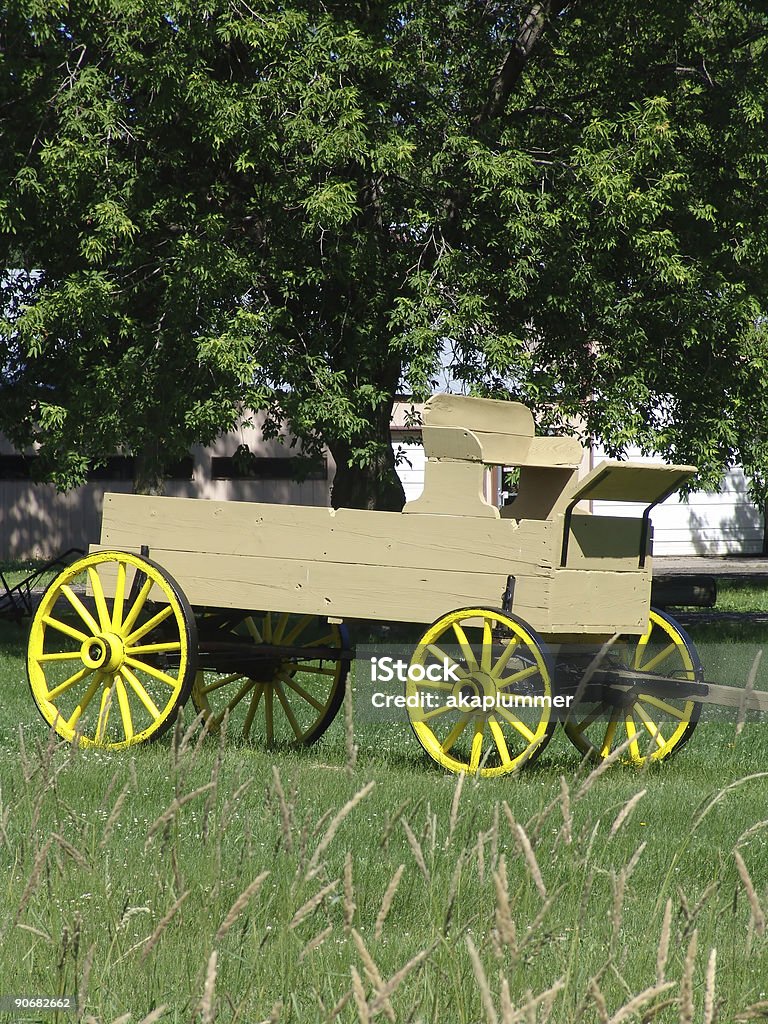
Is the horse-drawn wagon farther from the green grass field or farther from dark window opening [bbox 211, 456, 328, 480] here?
dark window opening [bbox 211, 456, 328, 480]

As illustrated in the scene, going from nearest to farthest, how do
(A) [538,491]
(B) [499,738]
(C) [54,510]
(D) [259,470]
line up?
(B) [499,738] → (A) [538,491] → (C) [54,510] → (D) [259,470]

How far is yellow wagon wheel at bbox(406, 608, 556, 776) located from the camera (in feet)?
18.6

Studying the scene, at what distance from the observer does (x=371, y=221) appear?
12.2 metres

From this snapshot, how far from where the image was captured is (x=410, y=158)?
10.9 meters

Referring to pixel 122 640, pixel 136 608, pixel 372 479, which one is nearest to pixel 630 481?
pixel 136 608

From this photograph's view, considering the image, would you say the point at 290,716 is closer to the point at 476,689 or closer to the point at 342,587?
the point at 342,587

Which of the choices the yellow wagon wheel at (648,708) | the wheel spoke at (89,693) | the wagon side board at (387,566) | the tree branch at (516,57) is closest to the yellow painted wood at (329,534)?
the wagon side board at (387,566)

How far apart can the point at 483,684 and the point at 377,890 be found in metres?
1.95

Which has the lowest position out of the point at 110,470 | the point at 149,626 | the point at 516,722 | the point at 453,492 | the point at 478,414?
the point at 516,722

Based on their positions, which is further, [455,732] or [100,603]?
[100,603]

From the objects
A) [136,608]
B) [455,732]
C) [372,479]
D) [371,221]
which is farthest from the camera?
[372,479]

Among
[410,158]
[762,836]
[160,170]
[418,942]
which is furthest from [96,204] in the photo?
[418,942]

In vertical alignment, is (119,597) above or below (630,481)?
below

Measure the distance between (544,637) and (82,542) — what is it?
817 inches
